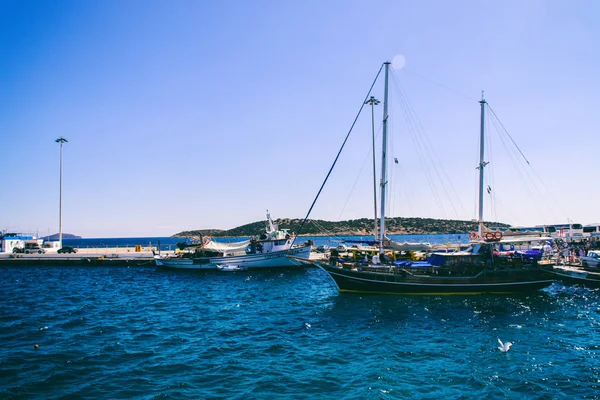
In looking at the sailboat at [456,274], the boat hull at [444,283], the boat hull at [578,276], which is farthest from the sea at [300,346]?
the boat hull at [578,276]

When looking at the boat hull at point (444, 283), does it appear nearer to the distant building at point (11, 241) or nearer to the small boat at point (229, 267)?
the small boat at point (229, 267)

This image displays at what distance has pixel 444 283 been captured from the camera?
89.3ft

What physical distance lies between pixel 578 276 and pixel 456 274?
13.9 metres

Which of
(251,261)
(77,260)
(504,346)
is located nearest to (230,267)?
(251,261)

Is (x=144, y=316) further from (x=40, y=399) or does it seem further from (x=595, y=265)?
(x=595, y=265)

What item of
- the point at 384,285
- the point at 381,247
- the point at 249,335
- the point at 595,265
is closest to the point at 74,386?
the point at 249,335

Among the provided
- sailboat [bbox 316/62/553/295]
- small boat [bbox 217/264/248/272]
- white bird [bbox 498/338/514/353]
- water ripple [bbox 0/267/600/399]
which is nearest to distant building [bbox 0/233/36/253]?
small boat [bbox 217/264/248/272]

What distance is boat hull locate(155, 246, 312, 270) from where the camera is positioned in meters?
48.6

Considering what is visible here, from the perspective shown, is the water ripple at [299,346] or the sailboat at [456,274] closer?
the water ripple at [299,346]

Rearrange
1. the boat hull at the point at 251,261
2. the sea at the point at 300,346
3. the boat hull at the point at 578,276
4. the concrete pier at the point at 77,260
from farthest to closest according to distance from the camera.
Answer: the concrete pier at the point at 77,260, the boat hull at the point at 251,261, the boat hull at the point at 578,276, the sea at the point at 300,346

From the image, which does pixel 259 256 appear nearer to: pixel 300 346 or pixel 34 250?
pixel 300 346

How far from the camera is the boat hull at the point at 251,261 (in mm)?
48625

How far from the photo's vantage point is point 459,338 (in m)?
17.4

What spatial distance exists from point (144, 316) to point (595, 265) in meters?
39.3
